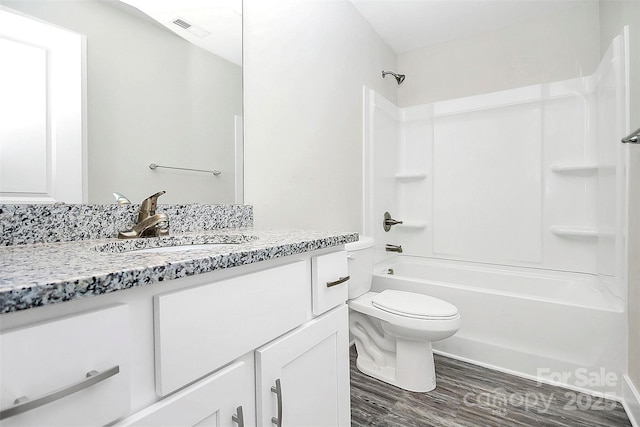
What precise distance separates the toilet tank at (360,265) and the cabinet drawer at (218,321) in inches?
38.3

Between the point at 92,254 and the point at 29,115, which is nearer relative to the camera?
the point at 92,254

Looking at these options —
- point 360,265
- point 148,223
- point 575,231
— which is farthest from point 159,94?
point 575,231

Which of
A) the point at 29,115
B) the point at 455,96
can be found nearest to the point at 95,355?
the point at 29,115

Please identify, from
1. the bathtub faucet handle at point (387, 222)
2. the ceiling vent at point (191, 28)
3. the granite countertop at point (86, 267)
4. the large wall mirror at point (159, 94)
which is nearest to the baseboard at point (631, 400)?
the bathtub faucet handle at point (387, 222)

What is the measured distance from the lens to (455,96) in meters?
2.73

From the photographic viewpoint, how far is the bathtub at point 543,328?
1.65 metres

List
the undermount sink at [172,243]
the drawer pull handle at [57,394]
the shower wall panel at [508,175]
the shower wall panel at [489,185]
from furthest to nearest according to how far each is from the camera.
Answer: the shower wall panel at [489,185] → the shower wall panel at [508,175] → the undermount sink at [172,243] → the drawer pull handle at [57,394]

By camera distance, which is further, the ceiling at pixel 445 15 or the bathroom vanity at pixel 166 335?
the ceiling at pixel 445 15

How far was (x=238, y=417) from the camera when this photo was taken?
640mm

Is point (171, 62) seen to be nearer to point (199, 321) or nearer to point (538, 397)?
point (199, 321)

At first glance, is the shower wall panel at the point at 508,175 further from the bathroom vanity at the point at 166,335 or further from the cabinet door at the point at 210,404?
the cabinet door at the point at 210,404

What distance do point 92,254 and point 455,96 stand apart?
286 cm

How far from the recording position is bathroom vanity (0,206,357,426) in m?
0.39

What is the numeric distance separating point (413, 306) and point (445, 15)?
2128 mm
